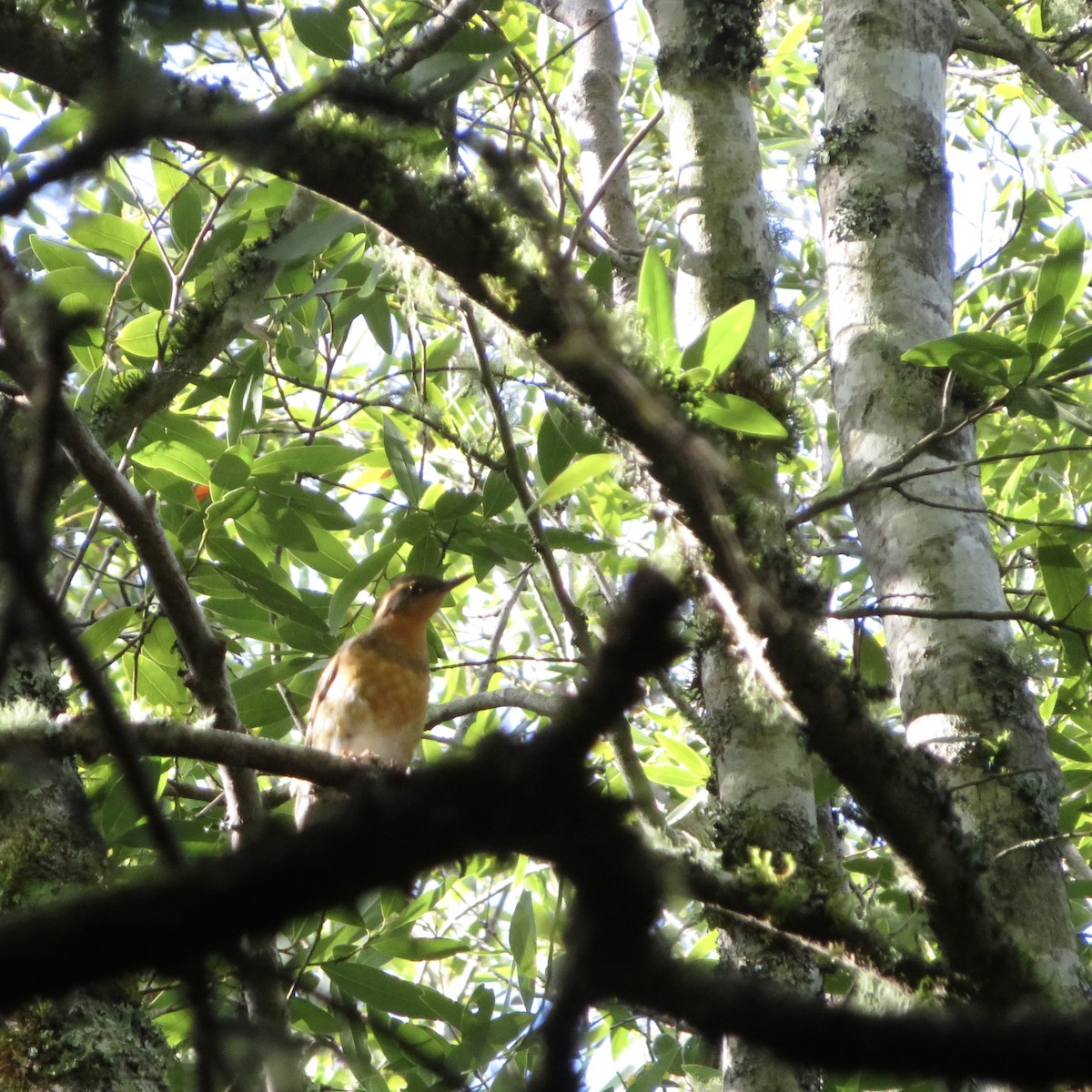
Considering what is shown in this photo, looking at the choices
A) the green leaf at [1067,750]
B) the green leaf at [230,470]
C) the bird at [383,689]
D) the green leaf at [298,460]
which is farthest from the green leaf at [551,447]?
the green leaf at [1067,750]

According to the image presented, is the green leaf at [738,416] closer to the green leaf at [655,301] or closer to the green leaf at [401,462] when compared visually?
the green leaf at [655,301]

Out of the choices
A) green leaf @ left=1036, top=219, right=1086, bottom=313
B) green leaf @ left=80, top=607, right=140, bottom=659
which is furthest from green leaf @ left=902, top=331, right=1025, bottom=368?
green leaf @ left=80, top=607, right=140, bottom=659

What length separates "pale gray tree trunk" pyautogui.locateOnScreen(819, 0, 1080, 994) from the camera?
319 cm

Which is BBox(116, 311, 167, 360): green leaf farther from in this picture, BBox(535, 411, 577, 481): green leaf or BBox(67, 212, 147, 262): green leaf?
BBox(535, 411, 577, 481): green leaf

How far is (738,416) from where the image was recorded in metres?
3.03

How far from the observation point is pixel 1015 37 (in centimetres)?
522

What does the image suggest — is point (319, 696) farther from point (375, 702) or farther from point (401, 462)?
point (401, 462)

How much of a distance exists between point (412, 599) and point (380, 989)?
71.2 inches

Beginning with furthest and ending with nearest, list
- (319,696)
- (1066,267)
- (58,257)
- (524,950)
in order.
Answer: (319,696) < (524,950) < (58,257) < (1066,267)

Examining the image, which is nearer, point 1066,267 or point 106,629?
point 1066,267

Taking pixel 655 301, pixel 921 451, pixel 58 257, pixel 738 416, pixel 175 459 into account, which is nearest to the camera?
pixel 921 451

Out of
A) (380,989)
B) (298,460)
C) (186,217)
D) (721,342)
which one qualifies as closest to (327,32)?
(186,217)

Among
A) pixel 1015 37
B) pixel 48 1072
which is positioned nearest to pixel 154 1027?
pixel 48 1072

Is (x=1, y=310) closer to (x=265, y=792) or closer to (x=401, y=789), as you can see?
(x=401, y=789)
